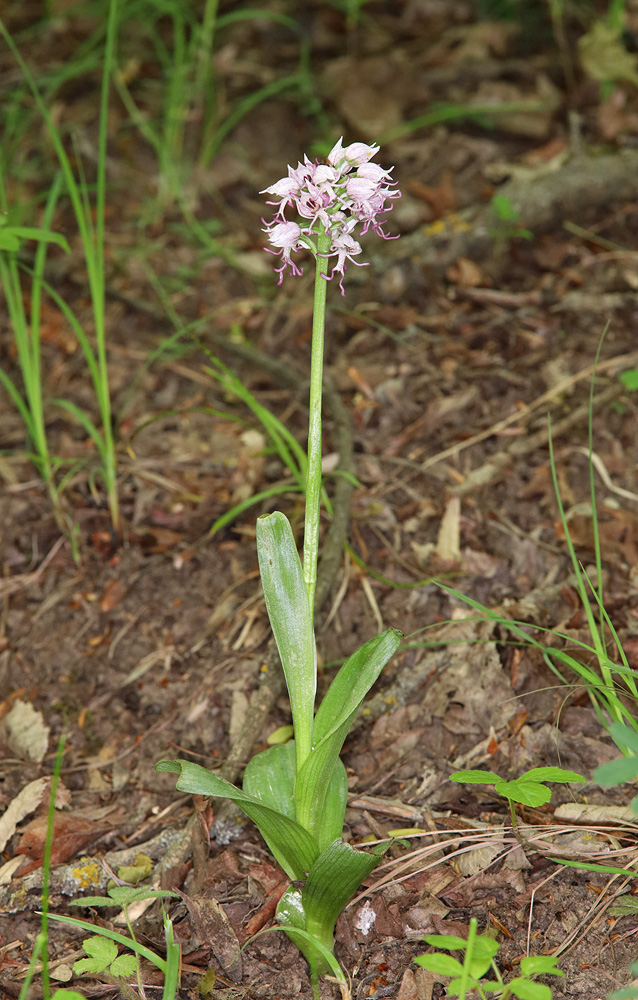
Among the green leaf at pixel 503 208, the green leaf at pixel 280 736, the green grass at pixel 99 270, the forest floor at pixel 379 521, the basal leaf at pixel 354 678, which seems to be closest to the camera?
the basal leaf at pixel 354 678

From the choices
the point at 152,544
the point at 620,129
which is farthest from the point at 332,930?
the point at 620,129

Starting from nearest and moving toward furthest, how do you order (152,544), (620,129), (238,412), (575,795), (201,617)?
(575,795) → (201,617) → (152,544) → (238,412) → (620,129)

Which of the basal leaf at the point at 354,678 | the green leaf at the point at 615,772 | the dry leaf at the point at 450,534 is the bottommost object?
the dry leaf at the point at 450,534

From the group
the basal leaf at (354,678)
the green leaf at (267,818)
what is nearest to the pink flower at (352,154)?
the basal leaf at (354,678)

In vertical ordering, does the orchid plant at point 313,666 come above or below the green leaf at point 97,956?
above

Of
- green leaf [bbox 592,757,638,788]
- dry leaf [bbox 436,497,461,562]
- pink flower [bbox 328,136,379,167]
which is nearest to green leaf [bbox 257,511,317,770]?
green leaf [bbox 592,757,638,788]

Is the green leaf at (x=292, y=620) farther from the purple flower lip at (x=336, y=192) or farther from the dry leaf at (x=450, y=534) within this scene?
the dry leaf at (x=450, y=534)

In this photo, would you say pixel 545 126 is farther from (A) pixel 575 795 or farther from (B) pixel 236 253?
(A) pixel 575 795

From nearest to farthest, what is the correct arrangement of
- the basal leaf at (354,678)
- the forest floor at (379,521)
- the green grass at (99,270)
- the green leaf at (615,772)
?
the green leaf at (615,772) < the basal leaf at (354,678) < the forest floor at (379,521) < the green grass at (99,270)
